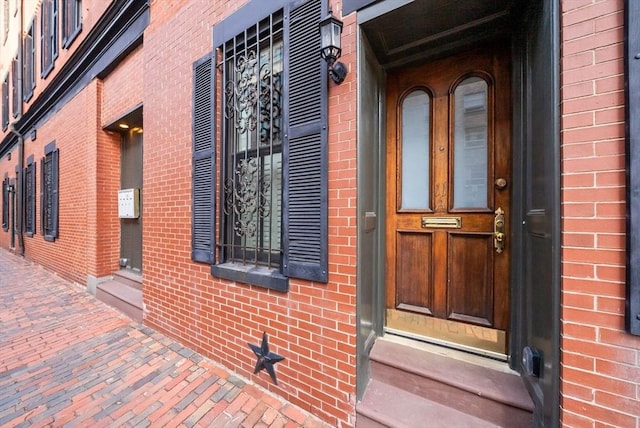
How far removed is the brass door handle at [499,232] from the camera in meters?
1.86

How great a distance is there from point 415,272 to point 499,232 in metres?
0.66

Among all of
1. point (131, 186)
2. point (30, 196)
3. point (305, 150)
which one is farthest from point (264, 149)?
point (30, 196)

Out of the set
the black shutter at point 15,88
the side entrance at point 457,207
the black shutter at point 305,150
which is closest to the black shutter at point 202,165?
the black shutter at point 305,150

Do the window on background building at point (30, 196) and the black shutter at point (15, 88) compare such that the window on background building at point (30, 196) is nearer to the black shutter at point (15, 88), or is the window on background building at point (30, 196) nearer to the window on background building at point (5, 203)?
the black shutter at point (15, 88)

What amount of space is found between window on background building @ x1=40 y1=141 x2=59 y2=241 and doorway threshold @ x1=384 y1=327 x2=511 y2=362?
24.7 feet

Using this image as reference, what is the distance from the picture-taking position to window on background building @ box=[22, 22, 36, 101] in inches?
308

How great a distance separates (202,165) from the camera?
2783 millimetres

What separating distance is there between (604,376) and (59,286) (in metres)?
7.53

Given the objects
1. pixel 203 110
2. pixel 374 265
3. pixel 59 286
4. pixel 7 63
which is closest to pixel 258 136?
pixel 203 110

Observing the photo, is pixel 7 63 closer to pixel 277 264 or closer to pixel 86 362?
pixel 86 362

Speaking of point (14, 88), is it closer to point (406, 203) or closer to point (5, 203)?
point (5, 203)

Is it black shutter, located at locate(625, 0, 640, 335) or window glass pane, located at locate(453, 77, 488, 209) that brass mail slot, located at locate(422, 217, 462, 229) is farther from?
black shutter, located at locate(625, 0, 640, 335)

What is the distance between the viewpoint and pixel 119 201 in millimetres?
4691

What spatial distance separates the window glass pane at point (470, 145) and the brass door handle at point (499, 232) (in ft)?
0.35
